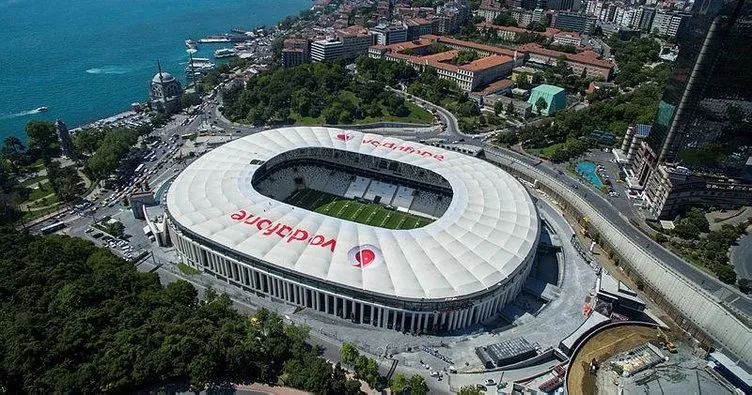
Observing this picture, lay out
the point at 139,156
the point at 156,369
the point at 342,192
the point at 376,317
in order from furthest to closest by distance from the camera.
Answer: the point at 139,156, the point at 342,192, the point at 376,317, the point at 156,369

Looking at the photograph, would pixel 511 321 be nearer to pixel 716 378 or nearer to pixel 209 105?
pixel 716 378

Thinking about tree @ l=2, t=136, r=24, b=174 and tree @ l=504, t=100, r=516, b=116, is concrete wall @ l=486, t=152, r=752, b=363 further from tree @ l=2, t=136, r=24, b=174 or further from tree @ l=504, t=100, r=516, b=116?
tree @ l=2, t=136, r=24, b=174

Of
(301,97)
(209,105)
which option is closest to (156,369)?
(301,97)

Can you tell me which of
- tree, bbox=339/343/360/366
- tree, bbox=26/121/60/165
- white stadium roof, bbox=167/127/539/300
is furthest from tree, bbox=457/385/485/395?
tree, bbox=26/121/60/165

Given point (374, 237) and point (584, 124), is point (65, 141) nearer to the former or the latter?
point (374, 237)

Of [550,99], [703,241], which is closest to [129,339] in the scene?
[703,241]

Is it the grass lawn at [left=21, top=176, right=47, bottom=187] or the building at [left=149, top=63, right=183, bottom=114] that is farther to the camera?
the building at [left=149, top=63, right=183, bottom=114]
